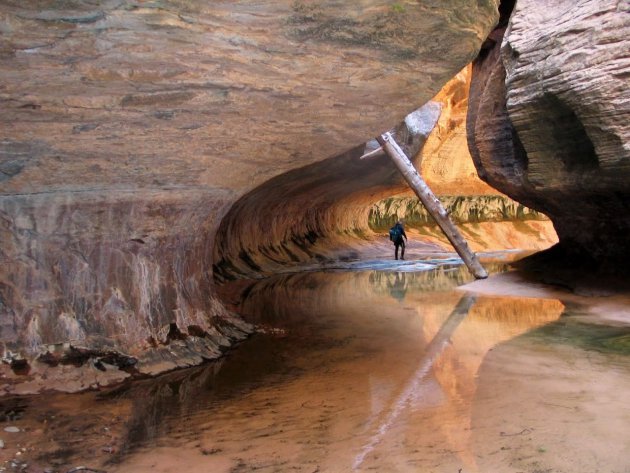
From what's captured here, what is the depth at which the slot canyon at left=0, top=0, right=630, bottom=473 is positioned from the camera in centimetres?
285

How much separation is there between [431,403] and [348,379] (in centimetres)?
85

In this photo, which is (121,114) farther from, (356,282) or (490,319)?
(356,282)

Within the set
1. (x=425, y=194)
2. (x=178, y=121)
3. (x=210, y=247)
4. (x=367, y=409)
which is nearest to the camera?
(x=367, y=409)

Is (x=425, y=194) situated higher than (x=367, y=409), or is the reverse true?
(x=425, y=194)

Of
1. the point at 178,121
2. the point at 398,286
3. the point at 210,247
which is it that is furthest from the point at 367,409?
the point at 398,286

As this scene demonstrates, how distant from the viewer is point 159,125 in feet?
12.5

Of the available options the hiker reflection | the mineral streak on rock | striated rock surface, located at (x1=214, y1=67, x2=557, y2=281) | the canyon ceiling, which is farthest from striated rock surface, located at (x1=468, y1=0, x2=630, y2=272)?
the mineral streak on rock

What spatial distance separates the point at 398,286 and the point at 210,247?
16.2 ft

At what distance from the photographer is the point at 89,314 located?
4547 millimetres

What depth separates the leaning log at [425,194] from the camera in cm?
1022

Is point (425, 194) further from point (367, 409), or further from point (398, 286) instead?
point (367, 409)

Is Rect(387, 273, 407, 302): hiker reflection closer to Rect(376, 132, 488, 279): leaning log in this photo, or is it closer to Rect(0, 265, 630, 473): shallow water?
Rect(376, 132, 488, 279): leaning log

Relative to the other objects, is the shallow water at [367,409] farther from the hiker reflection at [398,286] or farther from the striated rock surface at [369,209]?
the striated rock surface at [369,209]

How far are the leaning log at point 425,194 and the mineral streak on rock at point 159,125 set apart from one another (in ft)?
16.3
